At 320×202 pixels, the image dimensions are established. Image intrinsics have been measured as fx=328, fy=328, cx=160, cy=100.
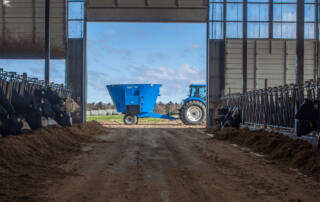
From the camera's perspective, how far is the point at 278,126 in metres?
11.2

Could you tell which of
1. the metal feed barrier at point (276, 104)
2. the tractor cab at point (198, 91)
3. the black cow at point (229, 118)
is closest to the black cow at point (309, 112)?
the metal feed barrier at point (276, 104)

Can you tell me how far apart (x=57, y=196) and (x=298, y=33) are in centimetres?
1258

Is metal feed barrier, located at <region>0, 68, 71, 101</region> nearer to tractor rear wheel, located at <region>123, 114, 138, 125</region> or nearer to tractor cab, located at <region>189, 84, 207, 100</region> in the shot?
tractor rear wheel, located at <region>123, 114, 138, 125</region>

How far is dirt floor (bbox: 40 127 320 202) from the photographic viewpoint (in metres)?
4.37

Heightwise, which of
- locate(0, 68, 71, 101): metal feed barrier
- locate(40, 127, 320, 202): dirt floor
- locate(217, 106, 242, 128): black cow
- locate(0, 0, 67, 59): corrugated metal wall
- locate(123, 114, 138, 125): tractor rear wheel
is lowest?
locate(123, 114, 138, 125): tractor rear wheel

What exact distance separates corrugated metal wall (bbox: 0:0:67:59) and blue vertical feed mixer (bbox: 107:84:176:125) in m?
4.66

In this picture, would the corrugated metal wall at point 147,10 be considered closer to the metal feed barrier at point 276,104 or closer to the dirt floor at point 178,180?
the metal feed barrier at point 276,104

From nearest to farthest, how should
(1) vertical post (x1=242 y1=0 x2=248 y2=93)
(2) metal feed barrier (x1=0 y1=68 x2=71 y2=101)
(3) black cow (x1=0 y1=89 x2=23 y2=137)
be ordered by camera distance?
(3) black cow (x1=0 y1=89 x2=23 y2=137) < (2) metal feed barrier (x1=0 y1=68 x2=71 y2=101) < (1) vertical post (x1=242 y1=0 x2=248 y2=93)

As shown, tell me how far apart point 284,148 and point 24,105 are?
25.6ft

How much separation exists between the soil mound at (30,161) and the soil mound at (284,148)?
4564 mm

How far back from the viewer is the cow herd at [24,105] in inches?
330

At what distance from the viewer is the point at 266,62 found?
21.1 metres

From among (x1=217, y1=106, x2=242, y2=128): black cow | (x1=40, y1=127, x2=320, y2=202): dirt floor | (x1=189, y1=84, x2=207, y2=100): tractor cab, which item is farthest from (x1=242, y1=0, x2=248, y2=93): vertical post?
(x1=40, y1=127, x2=320, y2=202): dirt floor

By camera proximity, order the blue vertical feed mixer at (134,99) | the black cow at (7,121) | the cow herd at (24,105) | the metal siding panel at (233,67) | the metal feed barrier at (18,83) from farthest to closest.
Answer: the blue vertical feed mixer at (134,99) → the metal siding panel at (233,67) → the metal feed barrier at (18,83) → the cow herd at (24,105) → the black cow at (7,121)
